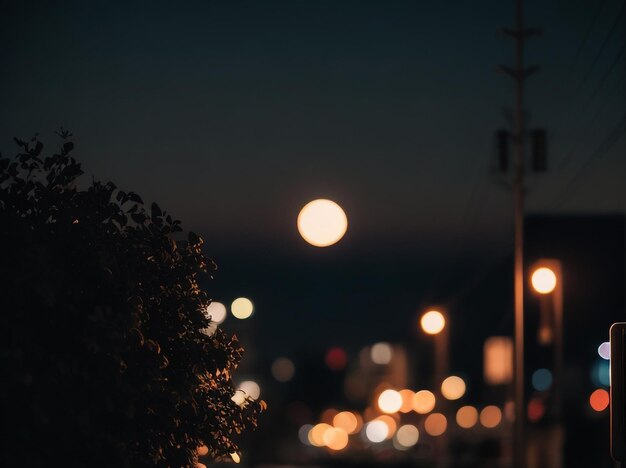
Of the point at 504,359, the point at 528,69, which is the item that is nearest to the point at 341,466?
the point at 504,359

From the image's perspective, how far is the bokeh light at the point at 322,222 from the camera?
377 inches

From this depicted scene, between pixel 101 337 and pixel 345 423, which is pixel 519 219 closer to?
pixel 101 337

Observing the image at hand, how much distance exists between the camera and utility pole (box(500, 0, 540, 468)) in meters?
30.5

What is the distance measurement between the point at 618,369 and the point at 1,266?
460 centimetres

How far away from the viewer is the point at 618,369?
8.66 meters

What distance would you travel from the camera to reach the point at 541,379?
369ft

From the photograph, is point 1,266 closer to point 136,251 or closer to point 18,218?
point 18,218

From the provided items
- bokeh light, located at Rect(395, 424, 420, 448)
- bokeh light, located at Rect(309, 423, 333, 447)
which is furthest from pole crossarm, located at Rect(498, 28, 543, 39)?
bokeh light, located at Rect(395, 424, 420, 448)

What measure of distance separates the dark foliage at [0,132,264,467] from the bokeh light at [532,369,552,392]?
9259 cm

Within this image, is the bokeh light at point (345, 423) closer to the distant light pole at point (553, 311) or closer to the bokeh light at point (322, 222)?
the distant light pole at point (553, 311)

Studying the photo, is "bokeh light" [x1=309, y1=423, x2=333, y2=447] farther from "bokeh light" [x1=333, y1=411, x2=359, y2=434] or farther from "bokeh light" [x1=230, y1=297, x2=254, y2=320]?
"bokeh light" [x1=230, y1=297, x2=254, y2=320]

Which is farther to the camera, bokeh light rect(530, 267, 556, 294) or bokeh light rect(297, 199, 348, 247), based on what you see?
bokeh light rect(530, 267, 556, 294)

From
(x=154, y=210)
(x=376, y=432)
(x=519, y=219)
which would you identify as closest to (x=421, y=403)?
(x=376, y=432)

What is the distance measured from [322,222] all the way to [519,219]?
858 inches
